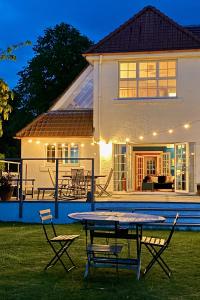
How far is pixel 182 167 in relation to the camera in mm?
18125

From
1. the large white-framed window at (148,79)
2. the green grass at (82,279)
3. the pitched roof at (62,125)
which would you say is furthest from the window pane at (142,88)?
the green grass at (82,279)

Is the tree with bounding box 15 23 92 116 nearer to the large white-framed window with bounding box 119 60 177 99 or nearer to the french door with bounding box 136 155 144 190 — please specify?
the french door with bounding box 136 155 144 190

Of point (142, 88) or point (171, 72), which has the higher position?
point (171, 72)

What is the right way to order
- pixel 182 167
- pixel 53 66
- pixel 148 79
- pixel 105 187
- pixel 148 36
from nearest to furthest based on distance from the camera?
pixel 105 187 < pixel 182 167 < pixel 148 79 < pixel 148 36 < pixel 53 66

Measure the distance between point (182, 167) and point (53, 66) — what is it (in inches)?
861

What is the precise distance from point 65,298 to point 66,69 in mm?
33075

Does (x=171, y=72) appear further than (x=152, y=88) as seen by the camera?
No

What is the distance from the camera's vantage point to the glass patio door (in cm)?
1795

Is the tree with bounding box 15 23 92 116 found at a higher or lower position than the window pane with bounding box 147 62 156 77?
higher

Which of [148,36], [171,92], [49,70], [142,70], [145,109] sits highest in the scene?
[49,70]

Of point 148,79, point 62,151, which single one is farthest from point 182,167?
point 62,151

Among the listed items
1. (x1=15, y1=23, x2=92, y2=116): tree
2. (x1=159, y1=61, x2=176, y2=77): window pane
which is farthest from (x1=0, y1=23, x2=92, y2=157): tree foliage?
(x1=159, y1=61, x2=176, y2=77): window pane

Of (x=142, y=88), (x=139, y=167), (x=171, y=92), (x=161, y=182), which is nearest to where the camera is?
(x=171, y=92)

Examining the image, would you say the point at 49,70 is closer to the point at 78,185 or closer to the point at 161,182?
the point at 161,182
